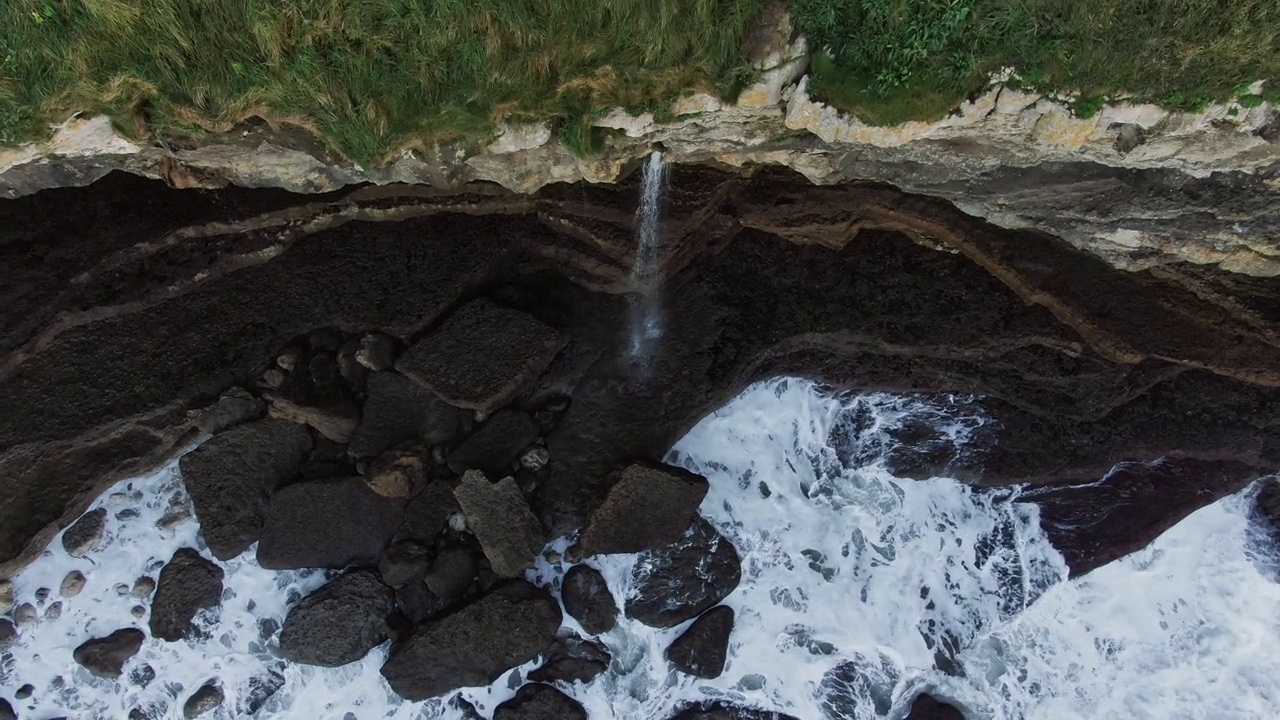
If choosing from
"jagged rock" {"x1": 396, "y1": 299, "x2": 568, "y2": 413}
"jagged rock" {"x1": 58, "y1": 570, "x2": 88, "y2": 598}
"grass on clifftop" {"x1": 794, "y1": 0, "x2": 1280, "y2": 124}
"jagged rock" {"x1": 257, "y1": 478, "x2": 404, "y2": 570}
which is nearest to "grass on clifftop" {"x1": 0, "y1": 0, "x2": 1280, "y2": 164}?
"grass on clifftop" {"x1": 794, "y1": 0, "x2": 1280, "y2": 124}

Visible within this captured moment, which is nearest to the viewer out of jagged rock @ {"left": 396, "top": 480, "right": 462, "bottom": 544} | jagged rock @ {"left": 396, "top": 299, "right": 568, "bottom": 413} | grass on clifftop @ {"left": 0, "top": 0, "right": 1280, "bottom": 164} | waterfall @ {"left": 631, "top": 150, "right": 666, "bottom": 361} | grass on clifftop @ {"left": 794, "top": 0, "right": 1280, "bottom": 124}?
grass on clifftop @ {"left": 794, "top": 0, "right": 1280, "bottom": 124}

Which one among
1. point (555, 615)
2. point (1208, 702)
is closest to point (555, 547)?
point (555, 615)

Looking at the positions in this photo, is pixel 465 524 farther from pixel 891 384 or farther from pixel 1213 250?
pixel 1213 250

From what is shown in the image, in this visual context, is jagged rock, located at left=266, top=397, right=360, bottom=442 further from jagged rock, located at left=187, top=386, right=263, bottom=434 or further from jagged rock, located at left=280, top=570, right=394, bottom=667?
jagged rock, located at left=280, top=570, right=394, bottom=667

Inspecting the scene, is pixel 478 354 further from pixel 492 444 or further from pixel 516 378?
pixel 492 444

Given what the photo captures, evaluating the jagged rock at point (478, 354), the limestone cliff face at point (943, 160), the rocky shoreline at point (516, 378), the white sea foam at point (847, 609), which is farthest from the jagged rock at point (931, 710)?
the jagged rock at point (478, 354)

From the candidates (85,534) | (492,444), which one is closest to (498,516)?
(492,444)
